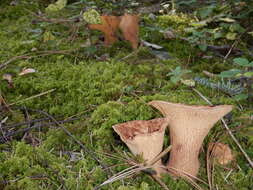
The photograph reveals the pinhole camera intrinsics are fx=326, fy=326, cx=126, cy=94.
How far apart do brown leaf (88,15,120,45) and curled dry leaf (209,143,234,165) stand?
148 cm

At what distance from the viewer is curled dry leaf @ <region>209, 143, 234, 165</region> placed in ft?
5.50

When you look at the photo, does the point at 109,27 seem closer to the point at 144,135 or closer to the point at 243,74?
the point at 243,74

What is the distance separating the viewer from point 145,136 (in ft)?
4.65

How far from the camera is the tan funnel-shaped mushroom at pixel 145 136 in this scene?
1435mm

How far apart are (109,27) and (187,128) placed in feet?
5.01

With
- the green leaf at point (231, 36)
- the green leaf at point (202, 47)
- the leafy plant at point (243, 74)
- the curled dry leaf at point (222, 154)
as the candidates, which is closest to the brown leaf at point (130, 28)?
the green leaf at point (202, 47)

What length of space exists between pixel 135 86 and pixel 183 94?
1.08ft

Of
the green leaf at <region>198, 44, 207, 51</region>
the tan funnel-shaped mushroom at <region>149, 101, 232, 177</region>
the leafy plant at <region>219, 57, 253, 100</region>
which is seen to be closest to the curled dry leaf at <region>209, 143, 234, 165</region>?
the tan funnel-shaped mushroom at <region>149, 101, 232, 177</region>

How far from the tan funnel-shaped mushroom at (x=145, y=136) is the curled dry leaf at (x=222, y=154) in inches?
13.0

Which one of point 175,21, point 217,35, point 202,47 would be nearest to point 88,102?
point 202,47

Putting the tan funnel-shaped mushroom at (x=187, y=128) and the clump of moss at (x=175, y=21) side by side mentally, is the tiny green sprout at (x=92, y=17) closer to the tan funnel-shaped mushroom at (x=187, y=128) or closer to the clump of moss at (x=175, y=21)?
the clump of moss at (x=175, y=21)

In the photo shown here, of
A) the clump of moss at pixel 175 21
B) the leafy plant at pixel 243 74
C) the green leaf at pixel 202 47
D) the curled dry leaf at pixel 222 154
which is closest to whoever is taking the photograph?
the curled dry leaf at pixel 222 154

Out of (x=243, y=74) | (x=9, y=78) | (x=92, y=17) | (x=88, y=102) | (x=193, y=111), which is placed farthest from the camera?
(x=92, y=17)

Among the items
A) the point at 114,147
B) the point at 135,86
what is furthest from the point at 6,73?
the point at 114,147
